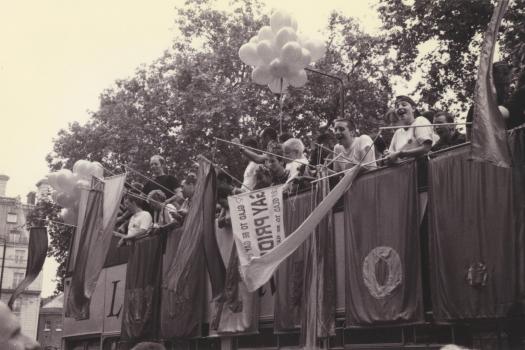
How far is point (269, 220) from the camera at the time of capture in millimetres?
10430

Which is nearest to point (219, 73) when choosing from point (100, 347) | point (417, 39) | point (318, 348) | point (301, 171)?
point (417, 39)

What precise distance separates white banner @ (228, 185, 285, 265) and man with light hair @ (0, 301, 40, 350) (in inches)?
284

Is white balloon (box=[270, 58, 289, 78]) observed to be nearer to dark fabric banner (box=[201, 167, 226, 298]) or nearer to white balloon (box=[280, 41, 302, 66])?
white balloon (box=[280, 41, 302, 66])

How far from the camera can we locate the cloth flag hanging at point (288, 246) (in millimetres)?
9258

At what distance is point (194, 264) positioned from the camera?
1182cm

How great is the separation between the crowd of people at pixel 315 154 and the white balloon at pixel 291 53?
1163mm

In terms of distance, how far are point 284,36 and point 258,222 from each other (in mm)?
3112

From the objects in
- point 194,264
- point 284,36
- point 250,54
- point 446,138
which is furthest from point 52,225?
point 446,138

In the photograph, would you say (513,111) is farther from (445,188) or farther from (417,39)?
(417,39)

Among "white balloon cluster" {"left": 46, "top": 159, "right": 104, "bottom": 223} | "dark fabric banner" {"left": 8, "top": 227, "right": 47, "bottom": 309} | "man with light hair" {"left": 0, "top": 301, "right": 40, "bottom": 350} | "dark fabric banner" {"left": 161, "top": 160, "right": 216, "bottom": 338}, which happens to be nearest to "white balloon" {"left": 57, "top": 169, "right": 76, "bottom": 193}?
"white balloon cluster" {"left": 46, "top": 159, "right": 104, "bottom": 223}

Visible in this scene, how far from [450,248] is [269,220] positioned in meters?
3.10

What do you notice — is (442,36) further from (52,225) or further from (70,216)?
(52,225)

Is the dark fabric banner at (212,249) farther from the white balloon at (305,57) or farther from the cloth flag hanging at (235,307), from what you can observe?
the white balloon at (305,57)

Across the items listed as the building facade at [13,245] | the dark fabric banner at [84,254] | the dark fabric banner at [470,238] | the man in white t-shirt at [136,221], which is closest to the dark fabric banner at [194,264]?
the dark fabric banner at [84,254]
